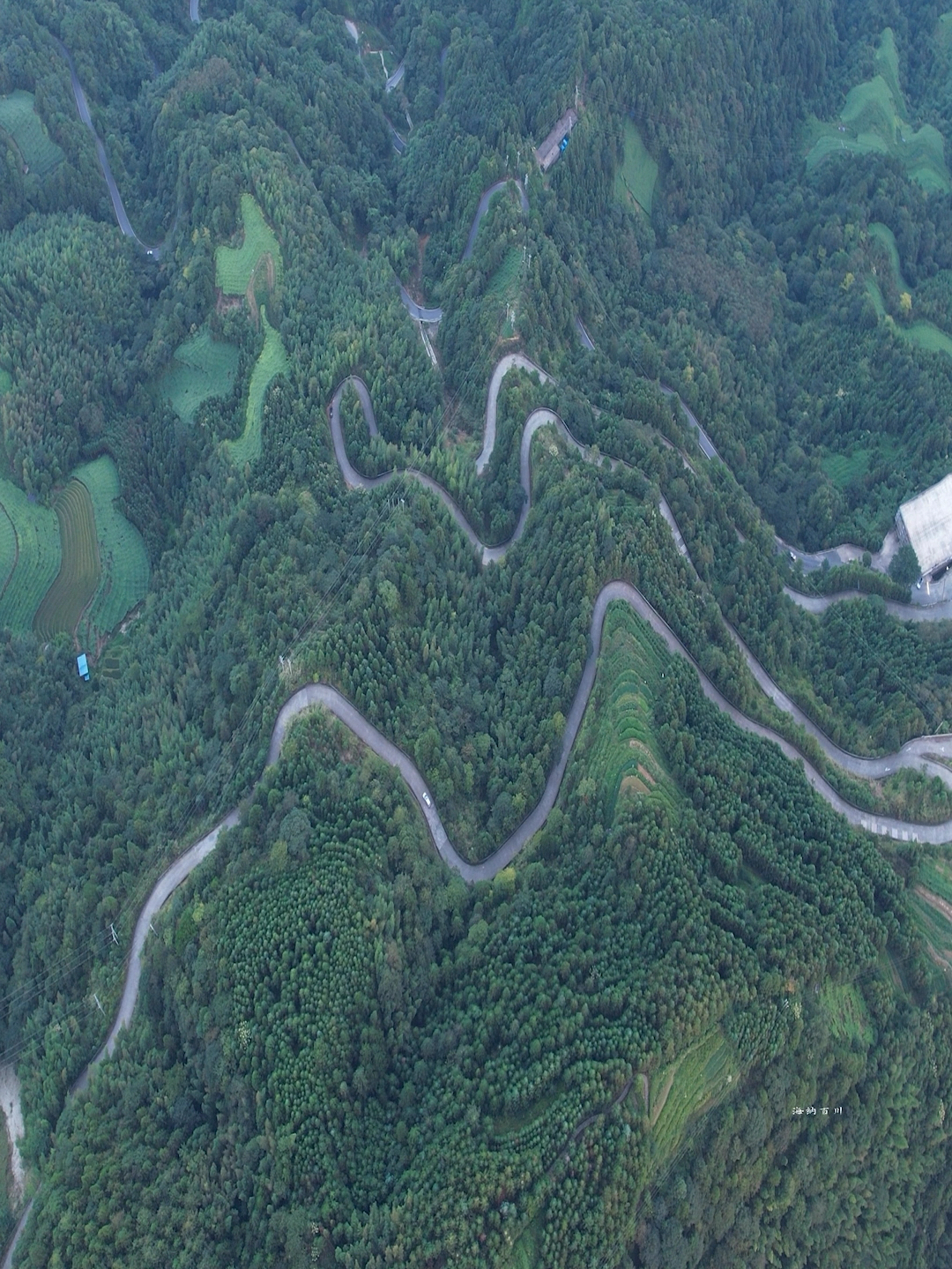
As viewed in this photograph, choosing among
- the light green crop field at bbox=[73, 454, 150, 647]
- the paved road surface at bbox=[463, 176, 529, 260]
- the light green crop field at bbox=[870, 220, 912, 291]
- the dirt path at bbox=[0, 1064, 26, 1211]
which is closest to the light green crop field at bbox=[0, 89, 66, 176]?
the light green crop field at bbox=[73, 454, 150, 647]

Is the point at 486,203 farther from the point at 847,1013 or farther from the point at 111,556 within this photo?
the point at 847,1013

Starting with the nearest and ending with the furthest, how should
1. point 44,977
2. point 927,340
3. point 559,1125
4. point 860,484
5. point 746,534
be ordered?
point 559,1125
point 44,977
point 746,534
point 860,484
point 927,340

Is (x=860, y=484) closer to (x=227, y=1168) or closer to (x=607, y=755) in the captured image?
(x=607, y=755)

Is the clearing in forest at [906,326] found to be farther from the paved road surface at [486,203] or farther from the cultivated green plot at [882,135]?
the paved road surface at [486,203]

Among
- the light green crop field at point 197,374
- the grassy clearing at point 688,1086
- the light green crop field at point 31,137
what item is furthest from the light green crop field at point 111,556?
the grassy clearing at point 688,1086

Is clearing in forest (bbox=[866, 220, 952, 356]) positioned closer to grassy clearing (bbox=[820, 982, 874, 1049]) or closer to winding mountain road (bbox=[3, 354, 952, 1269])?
winding mountain road (bbox=[3, 354, 952, 1269])

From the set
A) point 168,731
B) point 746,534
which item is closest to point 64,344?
point 168,731
